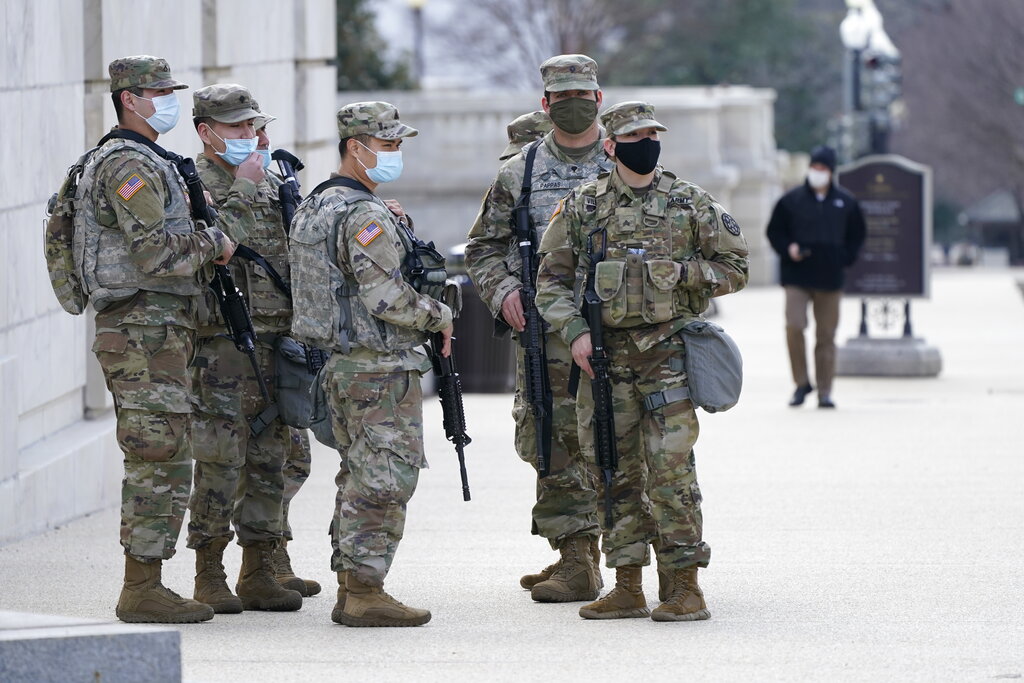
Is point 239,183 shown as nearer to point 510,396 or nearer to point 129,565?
point 129,565

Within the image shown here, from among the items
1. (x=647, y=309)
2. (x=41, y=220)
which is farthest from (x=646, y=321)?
(x=41, y=220)

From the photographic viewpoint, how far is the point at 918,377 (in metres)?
16.8

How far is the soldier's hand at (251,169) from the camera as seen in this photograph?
7492 millimetres

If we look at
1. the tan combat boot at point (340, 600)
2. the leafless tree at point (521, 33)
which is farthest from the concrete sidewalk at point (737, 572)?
the leafless tree at point (521, 33)

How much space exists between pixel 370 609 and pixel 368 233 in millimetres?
1372

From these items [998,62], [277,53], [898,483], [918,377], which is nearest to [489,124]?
[918,377]

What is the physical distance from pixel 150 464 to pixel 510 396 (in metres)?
9.03

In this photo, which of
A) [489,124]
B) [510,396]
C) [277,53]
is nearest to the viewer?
[277,53]

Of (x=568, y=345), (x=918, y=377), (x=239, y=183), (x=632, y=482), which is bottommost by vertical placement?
(x=918, y=377)

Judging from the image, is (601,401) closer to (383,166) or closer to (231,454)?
(383,166)

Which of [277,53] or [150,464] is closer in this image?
[150,464]

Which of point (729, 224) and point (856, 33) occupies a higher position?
point (856, 33)

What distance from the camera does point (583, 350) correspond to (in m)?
6.92

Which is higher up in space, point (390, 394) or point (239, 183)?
point (239, 183)
